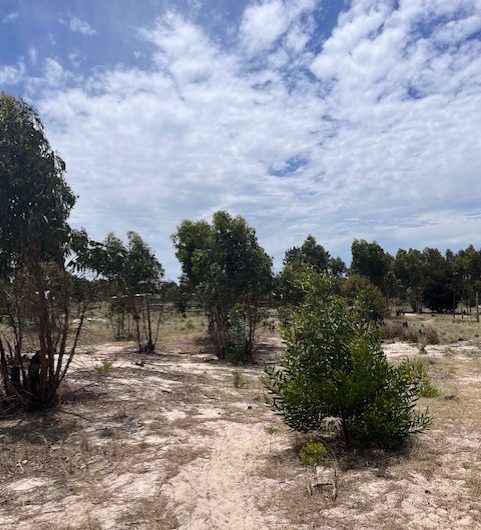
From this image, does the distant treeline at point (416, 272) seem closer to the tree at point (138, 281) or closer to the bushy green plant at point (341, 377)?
the tree at point (138, 281)

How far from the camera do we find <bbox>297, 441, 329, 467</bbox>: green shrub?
5641mm

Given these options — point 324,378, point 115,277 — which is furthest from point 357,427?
point 115,277

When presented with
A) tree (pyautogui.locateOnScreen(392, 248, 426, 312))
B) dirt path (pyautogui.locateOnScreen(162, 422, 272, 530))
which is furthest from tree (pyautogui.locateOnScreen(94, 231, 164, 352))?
tree (pyautogui.locateOnScreen(392, 248, 426, 312))

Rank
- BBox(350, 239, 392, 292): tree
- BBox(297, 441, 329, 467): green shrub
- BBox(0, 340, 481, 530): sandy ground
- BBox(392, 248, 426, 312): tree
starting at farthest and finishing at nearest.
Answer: BBox(392, 248, 426, 312): tree
BBox(350, 239, 392, 292): tree
BBox(297, 441, 329, 467): green shrub
BBox(0, 340, 481, 530): sandy ground

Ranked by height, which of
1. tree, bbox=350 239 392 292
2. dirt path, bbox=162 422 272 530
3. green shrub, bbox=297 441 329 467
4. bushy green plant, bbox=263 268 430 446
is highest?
tree, bbox=350 239 392 292

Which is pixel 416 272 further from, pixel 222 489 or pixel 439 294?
pixel 222 489

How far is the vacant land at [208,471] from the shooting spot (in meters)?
4.40

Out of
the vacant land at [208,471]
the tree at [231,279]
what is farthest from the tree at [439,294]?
the vacant land at [208,471]

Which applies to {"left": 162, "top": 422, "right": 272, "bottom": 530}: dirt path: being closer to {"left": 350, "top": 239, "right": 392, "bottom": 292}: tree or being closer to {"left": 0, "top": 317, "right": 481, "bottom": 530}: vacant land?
{"left": 0, "top": 317, "right": 481, "bottom": 530}: vacant land

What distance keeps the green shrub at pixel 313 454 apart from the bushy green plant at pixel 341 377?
0.56 meters

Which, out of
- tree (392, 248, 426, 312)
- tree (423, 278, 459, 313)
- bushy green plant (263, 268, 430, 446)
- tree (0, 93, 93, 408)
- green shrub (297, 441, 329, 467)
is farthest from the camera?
tree (423, 278, 459, 313)

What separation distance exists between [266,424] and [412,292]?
42.0 meters

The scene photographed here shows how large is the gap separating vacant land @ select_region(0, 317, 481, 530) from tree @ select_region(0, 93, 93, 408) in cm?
81

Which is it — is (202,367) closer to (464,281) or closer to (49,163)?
(49,163)
